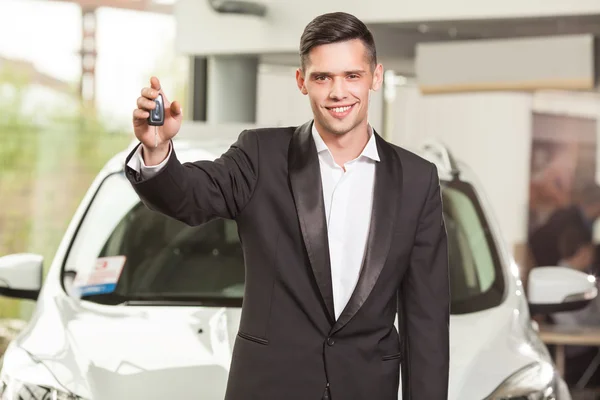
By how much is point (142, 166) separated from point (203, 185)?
0.15 metres

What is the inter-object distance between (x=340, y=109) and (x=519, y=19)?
14.7ft

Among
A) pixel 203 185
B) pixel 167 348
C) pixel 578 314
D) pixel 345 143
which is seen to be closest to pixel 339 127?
pixel 345 143

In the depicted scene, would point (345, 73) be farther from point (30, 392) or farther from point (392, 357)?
point (30, 392)

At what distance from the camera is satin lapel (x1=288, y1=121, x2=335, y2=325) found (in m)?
2.41

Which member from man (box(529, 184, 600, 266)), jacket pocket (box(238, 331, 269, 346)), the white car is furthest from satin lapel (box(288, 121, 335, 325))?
man (box(529, 184, 600, 266))

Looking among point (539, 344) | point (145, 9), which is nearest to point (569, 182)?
point (145, 9)

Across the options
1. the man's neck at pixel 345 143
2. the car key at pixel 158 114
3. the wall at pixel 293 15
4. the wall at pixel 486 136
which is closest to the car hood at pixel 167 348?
the man's neck at pixel 345 143

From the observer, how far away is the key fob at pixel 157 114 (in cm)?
216

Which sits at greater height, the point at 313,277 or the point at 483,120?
the point at 483,120

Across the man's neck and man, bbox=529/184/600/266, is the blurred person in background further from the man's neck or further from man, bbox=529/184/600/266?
the man's neck

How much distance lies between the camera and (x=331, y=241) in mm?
2471

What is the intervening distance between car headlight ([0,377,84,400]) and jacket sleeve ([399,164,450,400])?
3.04 ft

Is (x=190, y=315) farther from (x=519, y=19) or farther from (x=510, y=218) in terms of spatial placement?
(x=510, y=218)

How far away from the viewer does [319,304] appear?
244 cm
